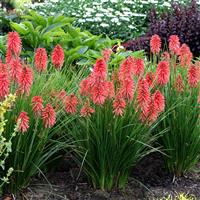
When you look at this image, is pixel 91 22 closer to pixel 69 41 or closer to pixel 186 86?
pixel 69 41

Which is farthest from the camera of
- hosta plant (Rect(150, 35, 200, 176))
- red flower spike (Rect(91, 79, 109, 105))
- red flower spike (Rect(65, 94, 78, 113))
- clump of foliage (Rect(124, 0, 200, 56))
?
clump of foliage (Rect(124, 0, 200, 56))

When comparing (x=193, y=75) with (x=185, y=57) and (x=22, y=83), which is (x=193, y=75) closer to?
(x=185, y=57)

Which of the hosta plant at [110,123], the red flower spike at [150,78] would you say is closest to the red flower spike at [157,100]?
the hosta plant at [110,123]

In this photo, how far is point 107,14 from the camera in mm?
11367

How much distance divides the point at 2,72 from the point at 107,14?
7.94 meters

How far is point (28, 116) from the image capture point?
3.70m

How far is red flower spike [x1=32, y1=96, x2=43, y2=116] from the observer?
3.51 m

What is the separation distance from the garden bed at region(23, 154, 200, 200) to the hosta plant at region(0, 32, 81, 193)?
0.15m

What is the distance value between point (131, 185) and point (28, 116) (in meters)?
0.98

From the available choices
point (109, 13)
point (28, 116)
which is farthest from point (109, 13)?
point (28, 116)

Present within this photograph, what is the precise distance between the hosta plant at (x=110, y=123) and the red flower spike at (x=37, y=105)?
0.99 feet

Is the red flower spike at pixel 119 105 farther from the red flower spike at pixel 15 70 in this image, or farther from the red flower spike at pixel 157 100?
the red flower spike at pixel 15 70

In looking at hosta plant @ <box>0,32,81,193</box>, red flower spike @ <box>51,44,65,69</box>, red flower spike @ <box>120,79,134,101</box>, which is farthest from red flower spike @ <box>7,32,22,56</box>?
red flower spike @ <box>120,79,134,101</box>

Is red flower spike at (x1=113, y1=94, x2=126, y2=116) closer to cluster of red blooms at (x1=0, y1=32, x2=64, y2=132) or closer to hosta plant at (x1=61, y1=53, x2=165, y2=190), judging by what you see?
hosta plant at (x1=61, y1=53, x2=165, y2=190)
